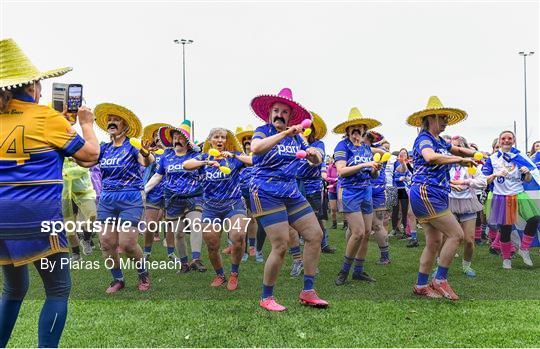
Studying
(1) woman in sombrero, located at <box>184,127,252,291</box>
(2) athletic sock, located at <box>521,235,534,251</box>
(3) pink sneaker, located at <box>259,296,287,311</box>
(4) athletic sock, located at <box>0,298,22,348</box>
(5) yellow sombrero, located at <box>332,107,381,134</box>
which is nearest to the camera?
(4) athletic sock, located at <box>0,298,22,348</box>

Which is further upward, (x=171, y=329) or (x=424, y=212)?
(x=424, y=212)

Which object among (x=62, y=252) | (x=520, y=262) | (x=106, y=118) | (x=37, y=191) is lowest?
(x=520, y=262)

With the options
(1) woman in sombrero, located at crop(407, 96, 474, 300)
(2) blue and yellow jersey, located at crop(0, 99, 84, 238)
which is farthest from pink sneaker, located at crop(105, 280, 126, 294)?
(1) woman in sombrero, located at crop(407, 96, 474, 300)

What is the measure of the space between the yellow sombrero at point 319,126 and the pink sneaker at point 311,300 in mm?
2962

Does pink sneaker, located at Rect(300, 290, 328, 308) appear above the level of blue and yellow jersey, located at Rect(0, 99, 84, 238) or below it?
below

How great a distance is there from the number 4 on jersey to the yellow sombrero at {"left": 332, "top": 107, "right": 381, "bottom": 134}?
436 cm

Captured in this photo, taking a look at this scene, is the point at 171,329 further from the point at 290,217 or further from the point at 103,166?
the point at 103,166

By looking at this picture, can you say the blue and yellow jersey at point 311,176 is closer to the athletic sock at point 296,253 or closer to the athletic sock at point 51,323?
the athletic sock at point 296,253

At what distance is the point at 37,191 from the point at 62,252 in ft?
1.41

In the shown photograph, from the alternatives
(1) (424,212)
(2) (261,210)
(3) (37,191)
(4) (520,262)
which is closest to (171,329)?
(2) (261,210)

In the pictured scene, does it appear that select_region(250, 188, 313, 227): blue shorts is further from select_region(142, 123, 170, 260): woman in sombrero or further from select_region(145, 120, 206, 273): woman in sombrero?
select_region(142, 123, 170, 260): woman in sombrero

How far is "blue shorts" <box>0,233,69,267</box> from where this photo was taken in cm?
289

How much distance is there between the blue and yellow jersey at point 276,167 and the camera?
4719mm

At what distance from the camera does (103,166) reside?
5816mm
